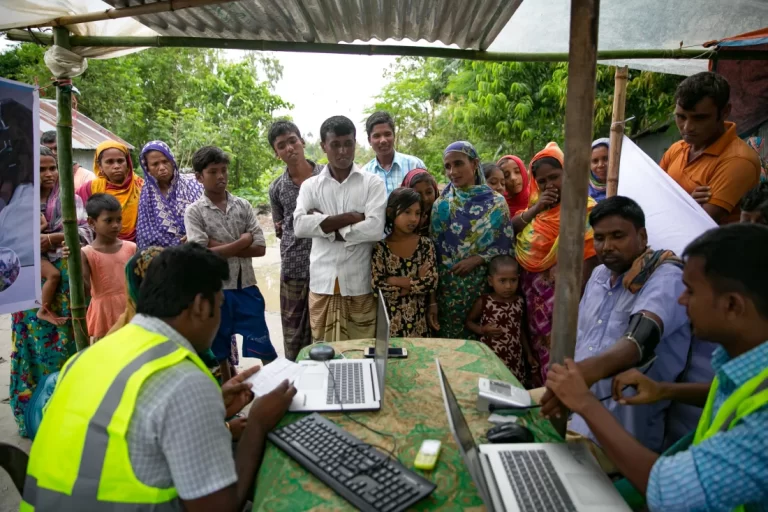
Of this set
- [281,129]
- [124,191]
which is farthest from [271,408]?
[124,191]

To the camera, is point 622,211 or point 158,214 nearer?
point 622,211

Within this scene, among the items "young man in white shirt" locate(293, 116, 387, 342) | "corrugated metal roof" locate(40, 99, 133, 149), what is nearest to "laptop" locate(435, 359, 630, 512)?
"young man in white shirt" locate(293, 116, 387, 342)

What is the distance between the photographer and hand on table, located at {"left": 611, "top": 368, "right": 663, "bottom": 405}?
61.4 inches

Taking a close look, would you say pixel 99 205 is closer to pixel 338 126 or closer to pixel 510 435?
pixel 338 126

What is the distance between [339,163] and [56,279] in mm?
2112

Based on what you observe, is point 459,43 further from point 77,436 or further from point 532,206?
point 77,436

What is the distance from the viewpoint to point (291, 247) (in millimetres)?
3783

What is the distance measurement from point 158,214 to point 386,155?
1851 mm

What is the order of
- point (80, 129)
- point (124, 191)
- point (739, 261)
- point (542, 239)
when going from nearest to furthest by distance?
point (739, 261)
point (542, 239)
point (124, 191)
point (80, 129)

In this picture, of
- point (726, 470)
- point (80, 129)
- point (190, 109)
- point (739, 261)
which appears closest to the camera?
point (726, 470)

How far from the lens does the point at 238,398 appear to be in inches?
73.4

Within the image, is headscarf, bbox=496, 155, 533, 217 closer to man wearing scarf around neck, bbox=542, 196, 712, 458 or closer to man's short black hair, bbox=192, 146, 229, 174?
man wearing scarf around neck, bbox=542, 196, 712, 458

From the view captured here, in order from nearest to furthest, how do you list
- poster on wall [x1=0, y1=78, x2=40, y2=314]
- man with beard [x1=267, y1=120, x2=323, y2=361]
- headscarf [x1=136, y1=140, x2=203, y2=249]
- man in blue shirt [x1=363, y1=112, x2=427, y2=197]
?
1. poster on wall [x1=0, y1=78, x2=40, y2=314]
2. headscarf [x1=136, y1=140, x2=203, y2=249]
3. man with beard [x1=267, y1=120, x2=323, y2=361]
4. man in blue shirt [x1=363, y1=112, x2=427, y2=197]

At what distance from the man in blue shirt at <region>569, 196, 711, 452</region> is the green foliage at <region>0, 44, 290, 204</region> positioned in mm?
12551
